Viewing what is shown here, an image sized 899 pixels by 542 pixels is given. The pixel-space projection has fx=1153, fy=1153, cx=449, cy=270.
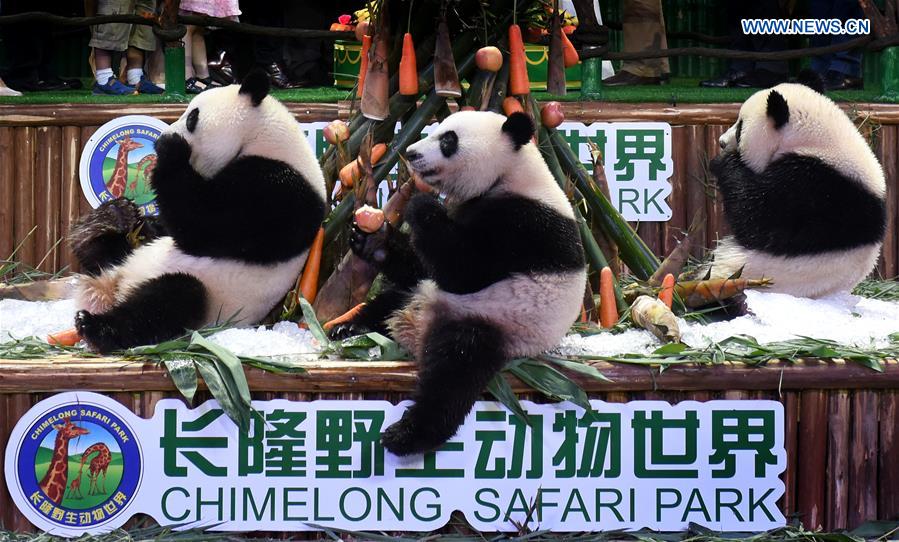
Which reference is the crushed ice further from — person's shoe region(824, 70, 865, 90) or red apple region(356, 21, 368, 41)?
person's shoe region(824, 70, 865, 90)

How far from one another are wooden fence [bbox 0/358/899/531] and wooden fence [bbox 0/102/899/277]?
2.39m

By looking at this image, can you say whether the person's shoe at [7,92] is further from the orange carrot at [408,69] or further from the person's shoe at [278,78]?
the orange carrot at [408,69]

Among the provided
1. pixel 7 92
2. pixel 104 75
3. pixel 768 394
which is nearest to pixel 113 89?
pixel 104 75

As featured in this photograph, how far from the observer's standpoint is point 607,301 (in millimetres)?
3807

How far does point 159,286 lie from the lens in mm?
3553

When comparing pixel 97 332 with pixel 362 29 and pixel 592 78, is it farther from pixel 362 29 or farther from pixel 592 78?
pixel 592 78

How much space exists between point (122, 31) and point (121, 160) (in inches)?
63.3

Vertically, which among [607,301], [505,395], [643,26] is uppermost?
[643,26]

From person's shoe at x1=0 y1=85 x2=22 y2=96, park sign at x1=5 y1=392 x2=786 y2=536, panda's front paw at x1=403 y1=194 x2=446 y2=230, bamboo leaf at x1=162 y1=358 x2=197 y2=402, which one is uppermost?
person's shoe at x1=0 y1=85 x2=22 y2=96

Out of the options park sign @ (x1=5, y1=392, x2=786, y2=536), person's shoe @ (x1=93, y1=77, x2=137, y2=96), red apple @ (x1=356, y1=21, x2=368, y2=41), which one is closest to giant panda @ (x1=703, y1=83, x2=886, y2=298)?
park sign @ (x1=5, y1=392, x2=786, y2=536)

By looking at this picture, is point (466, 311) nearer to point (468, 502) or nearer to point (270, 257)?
point (468, 502)

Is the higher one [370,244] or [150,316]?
[370,244]

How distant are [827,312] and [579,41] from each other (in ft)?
8.56

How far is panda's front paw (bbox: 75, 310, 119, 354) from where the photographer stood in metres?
3.37
